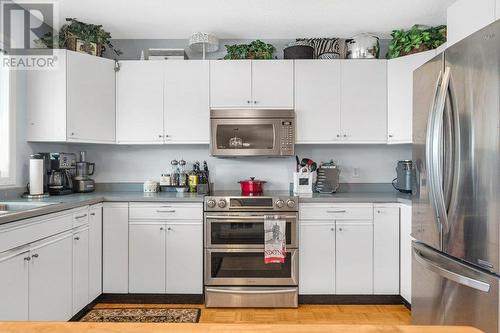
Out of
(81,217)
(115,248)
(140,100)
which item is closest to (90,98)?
(140,100)

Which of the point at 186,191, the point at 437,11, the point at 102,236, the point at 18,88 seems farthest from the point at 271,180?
the point at 18,88

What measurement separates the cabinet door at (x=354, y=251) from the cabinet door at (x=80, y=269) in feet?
6.71

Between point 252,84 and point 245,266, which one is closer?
point 245,266

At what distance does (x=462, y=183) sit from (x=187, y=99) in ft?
7.90

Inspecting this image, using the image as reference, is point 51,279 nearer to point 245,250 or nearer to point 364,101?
point 245,250

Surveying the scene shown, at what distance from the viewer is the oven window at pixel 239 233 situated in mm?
2895

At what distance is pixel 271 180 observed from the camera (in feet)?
11.6

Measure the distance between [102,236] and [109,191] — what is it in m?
0.71

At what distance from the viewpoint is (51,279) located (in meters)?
2.18

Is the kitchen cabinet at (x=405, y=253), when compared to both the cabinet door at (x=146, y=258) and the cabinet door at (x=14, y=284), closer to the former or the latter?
the cabinet door at (x=146, y=258)

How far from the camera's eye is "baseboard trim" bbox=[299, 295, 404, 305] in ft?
9.63

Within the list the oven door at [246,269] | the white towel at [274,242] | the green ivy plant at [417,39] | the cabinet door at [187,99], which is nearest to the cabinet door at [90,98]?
the cabinet door at [187,99]

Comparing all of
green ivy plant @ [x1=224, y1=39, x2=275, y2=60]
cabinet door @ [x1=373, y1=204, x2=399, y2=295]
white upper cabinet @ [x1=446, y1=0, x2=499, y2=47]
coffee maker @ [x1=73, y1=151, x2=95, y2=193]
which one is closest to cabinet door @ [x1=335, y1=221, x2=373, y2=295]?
cabinet door @ [x1=373, y1=204, x2=399, y2=295]

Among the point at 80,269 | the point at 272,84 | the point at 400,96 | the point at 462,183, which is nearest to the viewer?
the point at 462,183
